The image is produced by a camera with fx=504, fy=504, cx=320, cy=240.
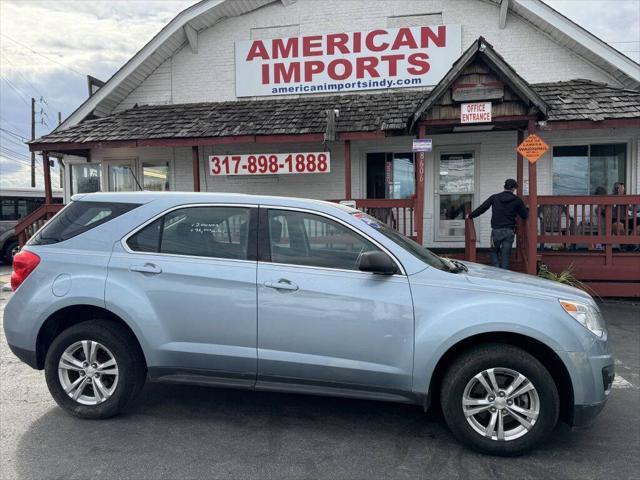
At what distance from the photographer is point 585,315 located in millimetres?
3383

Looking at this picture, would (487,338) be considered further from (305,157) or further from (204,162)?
(204,162)

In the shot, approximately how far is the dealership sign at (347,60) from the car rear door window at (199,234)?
824 cm

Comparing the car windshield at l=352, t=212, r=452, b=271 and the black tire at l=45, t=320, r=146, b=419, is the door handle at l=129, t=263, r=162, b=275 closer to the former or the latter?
the black tire at l=45, t=320, r=146, b=419

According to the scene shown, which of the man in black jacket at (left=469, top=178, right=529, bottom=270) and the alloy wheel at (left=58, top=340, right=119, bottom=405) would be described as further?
the man in black jacket at (left=469, top=178, right=529, bottom=270)

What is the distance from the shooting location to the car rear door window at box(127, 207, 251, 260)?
374 centimetres

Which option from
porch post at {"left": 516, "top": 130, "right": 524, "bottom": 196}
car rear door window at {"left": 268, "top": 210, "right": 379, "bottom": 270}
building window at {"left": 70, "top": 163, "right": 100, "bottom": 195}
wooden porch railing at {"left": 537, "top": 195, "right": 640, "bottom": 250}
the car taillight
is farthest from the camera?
building window at {"left": 70, "top": 163, "right": 100, "bottom": 195}

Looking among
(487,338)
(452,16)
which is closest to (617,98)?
(452,16)

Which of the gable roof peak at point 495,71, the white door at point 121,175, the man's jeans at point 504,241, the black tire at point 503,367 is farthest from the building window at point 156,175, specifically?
the black tire at point 503,367

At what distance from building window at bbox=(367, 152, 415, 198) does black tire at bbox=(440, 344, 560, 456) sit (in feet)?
27.0

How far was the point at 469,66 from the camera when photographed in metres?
8.25

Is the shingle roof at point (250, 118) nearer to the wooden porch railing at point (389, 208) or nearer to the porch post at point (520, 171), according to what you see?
the wooden porch railing at point (389, 208)

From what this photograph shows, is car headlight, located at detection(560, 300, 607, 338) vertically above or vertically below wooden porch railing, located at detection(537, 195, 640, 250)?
below

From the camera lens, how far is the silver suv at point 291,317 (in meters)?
3.31

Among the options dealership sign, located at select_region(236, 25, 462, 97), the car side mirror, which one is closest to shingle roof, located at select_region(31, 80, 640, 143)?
dealership sign, located at select_region(236, 25, 462, 97)
